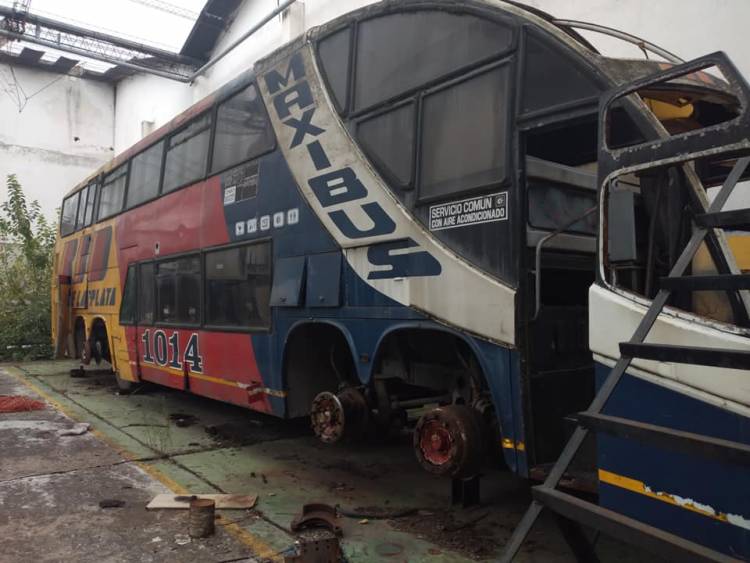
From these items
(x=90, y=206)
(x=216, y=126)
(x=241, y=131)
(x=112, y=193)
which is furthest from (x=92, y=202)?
(x=241, y=131)

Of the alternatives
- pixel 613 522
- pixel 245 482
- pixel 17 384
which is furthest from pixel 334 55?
pixel 17 384

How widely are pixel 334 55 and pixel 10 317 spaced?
14.3m

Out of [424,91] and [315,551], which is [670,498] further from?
[424,91]

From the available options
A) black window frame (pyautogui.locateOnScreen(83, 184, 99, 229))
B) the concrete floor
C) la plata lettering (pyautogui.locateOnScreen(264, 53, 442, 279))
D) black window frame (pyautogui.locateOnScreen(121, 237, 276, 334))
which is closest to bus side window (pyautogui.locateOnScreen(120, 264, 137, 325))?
black window frame (pyautogui.locateOnScreen(121, 237, 276, 334))

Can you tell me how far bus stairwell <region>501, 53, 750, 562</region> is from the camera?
2.24 metres

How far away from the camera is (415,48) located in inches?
169

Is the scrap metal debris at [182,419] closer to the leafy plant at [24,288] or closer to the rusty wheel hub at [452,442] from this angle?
the rusty wheel hub at [452,442]

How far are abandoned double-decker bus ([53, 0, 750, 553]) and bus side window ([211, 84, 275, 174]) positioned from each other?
2 centimetres

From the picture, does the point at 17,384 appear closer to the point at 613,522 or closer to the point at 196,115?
the point at 196,115

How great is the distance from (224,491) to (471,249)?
2.98 m

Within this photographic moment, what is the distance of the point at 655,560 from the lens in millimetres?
3758

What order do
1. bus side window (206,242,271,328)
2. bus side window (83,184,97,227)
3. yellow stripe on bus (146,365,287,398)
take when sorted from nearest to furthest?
yellow stripe on bus (146,365,287,398) < bus side window (206,242,271,328) < bus side window (83,184,97,227)

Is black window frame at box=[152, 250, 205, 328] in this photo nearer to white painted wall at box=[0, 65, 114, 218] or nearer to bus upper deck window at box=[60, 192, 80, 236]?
bus upper deck window at box=[60, 192, 80, 236]

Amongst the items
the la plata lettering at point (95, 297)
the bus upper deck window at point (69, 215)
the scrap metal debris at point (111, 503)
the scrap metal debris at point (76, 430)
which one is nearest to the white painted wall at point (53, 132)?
the bus upper deck window at point (69, 215)
